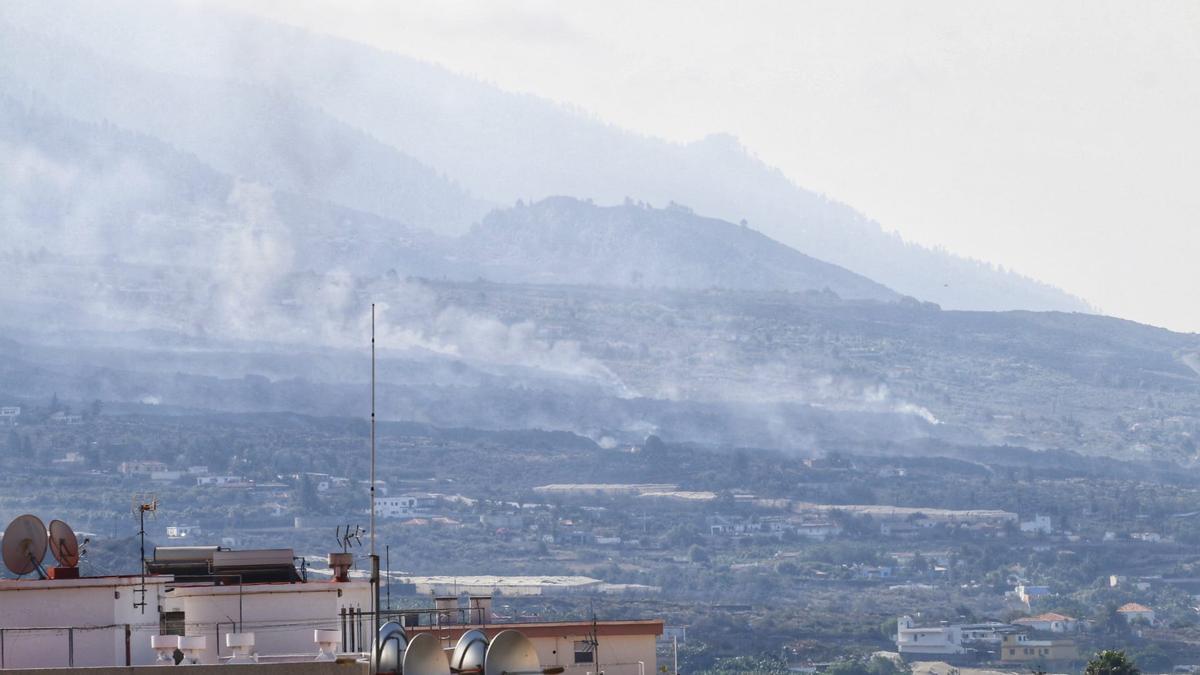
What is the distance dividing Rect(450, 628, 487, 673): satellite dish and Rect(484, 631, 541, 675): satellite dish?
Result: 7 cm

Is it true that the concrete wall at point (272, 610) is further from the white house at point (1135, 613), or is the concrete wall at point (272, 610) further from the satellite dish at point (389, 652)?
the white house at point (1135, 613)

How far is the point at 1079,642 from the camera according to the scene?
16950 cm

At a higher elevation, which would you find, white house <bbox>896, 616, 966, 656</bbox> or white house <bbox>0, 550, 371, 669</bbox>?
white house <bbox>0, 550, 371, 669</bbox>

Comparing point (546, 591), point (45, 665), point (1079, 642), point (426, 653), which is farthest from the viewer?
point (546, 591)

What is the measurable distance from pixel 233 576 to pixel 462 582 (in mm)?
162089

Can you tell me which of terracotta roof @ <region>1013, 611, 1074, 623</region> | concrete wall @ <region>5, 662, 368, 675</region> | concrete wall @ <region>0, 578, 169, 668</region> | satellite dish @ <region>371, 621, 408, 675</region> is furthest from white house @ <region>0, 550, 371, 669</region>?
terracotta roof @ <region>1013, 611, 1074, 623</region>

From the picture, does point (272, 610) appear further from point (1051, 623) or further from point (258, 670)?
point (1051, 623)

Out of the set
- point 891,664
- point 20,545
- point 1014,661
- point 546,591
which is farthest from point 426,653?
point 546,591

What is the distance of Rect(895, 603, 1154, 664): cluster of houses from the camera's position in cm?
16375

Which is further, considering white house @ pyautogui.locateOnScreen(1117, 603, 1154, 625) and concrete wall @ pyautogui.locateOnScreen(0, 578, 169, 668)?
white house @ pyautogui.locateOnScreen(1117, 603, 1154, 625)

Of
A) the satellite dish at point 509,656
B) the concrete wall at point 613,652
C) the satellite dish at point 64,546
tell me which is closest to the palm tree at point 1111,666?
the concrete wall at point 613,652

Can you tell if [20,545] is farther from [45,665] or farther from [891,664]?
[891,664]

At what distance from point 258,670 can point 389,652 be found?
927 mm

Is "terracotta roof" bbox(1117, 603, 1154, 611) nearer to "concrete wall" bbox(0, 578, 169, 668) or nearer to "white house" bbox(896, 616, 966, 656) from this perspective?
"white house" bbox(896, 616, 966, 656)
